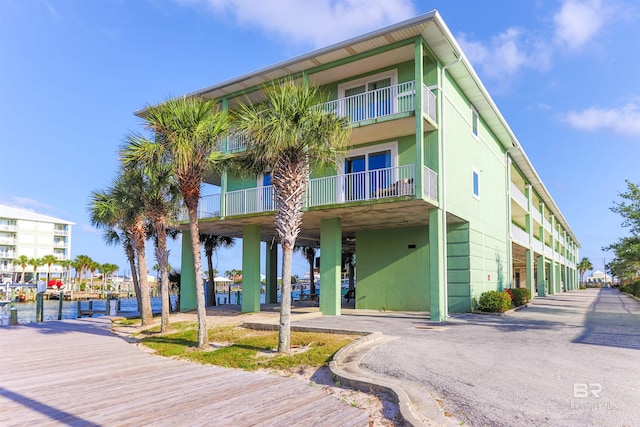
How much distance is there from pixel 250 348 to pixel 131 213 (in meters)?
9.03

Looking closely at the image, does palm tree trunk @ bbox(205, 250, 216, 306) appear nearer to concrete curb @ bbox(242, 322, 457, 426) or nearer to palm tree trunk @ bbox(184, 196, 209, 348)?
palm tree trunk @ bbox(184, 196, 209, 348)

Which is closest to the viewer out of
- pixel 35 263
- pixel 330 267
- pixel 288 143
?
pixel 288 143

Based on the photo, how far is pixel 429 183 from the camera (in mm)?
16266

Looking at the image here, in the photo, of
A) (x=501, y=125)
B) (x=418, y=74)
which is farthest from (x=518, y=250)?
(x=418, y=74)

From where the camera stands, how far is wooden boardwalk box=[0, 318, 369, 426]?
6051mm

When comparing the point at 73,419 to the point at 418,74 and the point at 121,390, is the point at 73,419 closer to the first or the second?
the point at 121,390

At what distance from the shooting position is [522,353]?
944cm

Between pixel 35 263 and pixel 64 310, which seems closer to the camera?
pixel 64 310

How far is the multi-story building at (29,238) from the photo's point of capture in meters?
83.5

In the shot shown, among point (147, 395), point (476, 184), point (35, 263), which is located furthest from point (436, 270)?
point (35, 263)

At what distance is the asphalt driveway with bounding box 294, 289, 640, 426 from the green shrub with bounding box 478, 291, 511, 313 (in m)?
5.07

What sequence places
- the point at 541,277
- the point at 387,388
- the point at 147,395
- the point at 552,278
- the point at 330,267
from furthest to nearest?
the point at 552,278 < the point at 541,277 < the point at 330,267 < the point at 147,395 < the point at 387,388

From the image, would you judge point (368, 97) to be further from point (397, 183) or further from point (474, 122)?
point (474, 122)

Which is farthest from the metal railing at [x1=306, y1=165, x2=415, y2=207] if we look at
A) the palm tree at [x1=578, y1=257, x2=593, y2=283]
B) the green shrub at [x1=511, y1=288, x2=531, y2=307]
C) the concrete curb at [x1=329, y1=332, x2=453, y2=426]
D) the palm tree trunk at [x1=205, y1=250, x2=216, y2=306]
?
the palm tree at [x1=578, y1=257, x2=593, y2=283]
